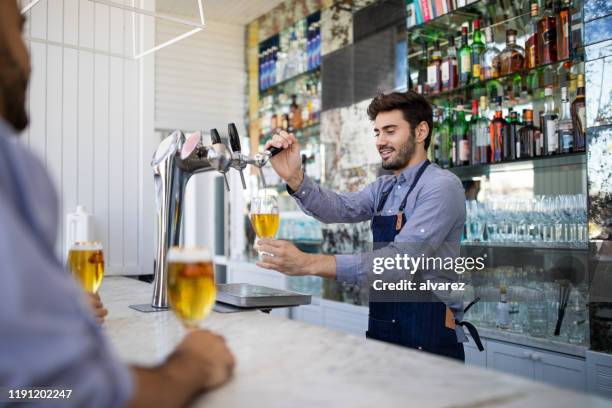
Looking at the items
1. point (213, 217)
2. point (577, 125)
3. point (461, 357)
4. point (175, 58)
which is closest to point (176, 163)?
point (461, 357)

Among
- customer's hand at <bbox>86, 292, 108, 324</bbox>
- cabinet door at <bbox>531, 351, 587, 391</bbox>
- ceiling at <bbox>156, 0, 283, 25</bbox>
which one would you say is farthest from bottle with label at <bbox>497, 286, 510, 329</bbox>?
ceiling at <bbox>156, 0, 283, 25</bbox>

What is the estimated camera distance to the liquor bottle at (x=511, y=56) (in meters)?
3.25

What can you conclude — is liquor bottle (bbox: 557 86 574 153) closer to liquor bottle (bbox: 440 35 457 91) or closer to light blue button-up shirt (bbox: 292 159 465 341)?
liquor bottle (bbox: 440 35 457 91)

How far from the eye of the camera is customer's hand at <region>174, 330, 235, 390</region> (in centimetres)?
76

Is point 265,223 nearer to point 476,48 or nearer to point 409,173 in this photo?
point 409,173

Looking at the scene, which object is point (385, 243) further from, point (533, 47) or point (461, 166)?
point (533, 47)

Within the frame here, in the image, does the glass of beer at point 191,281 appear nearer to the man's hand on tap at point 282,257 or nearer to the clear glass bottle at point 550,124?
the man's hand on tap at point 282,257

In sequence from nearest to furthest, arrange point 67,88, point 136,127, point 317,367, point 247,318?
point 317,367, point 247,318, point 67,88, point 136,127

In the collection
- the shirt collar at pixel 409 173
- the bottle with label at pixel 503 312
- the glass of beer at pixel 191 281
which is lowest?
the bottle with label at pixel 503 312

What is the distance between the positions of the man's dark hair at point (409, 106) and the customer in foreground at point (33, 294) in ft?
6.80

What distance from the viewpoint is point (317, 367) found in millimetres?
908

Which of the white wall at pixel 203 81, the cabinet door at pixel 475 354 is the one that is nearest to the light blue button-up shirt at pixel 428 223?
the cabinet door at pixel 475 354

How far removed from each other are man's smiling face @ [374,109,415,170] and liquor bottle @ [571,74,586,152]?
978 millimetres

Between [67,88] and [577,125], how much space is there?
2617 millimetres
